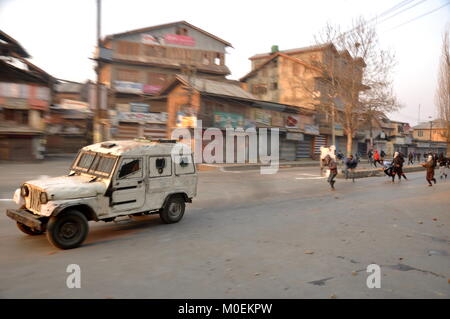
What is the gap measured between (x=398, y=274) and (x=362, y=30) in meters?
26.6

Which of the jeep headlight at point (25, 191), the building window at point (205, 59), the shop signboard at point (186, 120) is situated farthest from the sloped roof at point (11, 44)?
the jeep headlight at point (25, 191)

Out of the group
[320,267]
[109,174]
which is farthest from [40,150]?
[320,267]

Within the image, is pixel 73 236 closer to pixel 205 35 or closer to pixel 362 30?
pixel 362 30

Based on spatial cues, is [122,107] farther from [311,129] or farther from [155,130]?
[311,129]

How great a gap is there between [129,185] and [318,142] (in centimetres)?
3826

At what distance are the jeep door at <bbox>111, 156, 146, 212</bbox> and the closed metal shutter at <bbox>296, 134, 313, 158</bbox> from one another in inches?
1336

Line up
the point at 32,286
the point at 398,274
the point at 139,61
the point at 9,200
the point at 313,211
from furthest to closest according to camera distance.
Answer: the point at 139,61 < the point at 9,200 < the point at 313,211 < the point at 398,274 < the point at 32,286

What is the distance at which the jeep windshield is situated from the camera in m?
7.31

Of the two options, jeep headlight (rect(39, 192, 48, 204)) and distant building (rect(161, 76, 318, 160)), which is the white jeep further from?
distant building (rect(161, 76, 318, 160))

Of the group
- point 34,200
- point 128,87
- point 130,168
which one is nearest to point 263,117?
point 128,87

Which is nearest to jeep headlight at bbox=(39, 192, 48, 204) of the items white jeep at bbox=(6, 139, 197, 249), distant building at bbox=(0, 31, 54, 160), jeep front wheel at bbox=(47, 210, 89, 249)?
white jeep at bbox=(6, 139, 197, 249)

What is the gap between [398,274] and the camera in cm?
532

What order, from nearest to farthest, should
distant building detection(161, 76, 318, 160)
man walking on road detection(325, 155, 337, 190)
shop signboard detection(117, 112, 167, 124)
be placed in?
1. man walking on road detection(325, 155, 337, 190)
2. distant building detection(161, 76, 318, 160)
3. shop signboard detection(117, 112, 167, 124)

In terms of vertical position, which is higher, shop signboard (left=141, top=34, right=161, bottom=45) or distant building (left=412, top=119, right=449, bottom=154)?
shop signboard (left=141, top=34, right=161, bottom=45)
